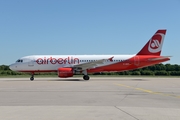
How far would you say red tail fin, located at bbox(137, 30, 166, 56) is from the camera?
34844mm

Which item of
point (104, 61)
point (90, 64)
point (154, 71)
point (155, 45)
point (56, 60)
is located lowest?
point (154, 71)

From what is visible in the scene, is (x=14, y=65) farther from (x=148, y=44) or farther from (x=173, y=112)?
(x=173, y=112)

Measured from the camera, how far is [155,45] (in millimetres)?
34906

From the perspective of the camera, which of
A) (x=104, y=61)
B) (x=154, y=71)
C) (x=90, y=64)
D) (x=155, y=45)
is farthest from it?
(x=154, y=71)

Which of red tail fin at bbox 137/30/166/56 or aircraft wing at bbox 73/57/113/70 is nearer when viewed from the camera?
aircraft wing at bbox 73/57/113/70

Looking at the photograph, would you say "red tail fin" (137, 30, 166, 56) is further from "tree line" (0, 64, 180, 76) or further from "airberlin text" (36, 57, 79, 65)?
"tree line" (0, 64, 180, 76)

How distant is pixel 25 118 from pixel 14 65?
95.0ft

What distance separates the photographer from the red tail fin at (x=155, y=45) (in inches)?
1372

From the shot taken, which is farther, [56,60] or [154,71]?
[154,71]

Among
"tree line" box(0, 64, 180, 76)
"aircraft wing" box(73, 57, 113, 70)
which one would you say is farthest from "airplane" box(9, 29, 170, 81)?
"tree line" box(0, 64, 180, 76)

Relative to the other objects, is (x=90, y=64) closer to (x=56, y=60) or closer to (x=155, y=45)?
(x=56, y=60)

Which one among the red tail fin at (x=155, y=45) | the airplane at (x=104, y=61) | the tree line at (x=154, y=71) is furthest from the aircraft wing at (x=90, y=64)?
the tree line at (x=154, y=71)

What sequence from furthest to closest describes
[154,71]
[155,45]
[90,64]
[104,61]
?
[154,71] < [155,45] < [104,61] < [90,64]

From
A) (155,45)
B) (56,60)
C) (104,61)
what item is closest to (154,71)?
(155,45)
